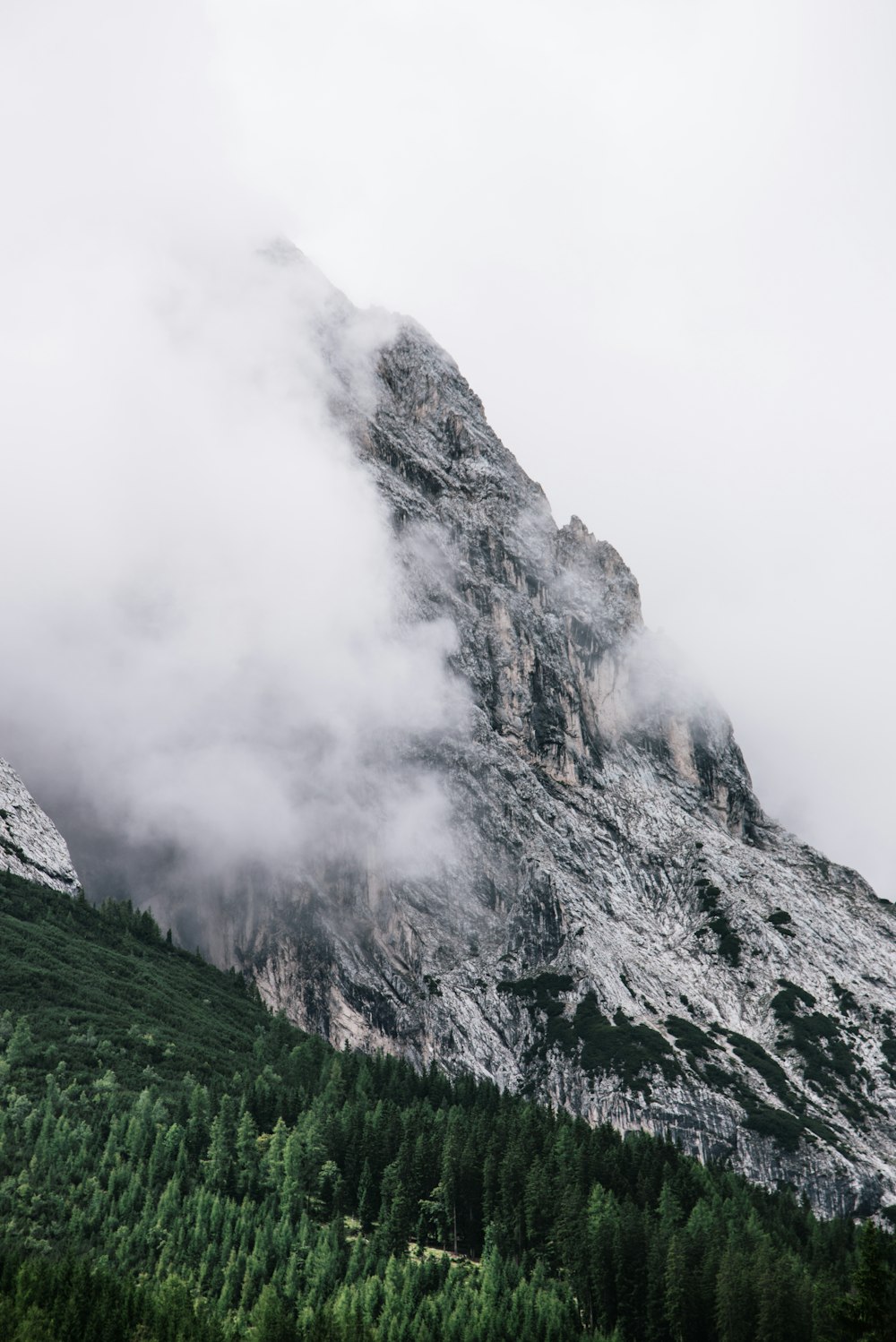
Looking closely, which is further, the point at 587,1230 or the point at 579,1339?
the point at 587,1230

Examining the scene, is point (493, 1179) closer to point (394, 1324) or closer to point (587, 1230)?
point (587, 1230)

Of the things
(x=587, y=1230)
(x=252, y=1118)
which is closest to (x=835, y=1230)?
(x=587, y=1230)

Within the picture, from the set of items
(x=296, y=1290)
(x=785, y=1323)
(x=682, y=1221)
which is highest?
(x=682, y=1221)

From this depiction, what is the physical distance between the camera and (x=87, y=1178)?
392ft

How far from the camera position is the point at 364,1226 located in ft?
395

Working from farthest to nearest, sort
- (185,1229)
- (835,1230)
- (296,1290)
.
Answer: (835,1230) < (185,1229) < (296,1290)

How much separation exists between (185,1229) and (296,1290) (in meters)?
14.8

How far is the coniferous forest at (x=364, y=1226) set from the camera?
90.9 meters

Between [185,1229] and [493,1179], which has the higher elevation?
[493,1179]

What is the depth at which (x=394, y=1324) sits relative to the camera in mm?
93500

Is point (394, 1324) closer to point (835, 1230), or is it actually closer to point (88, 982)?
point (835, 1230)

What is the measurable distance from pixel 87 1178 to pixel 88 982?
7832 centimetres

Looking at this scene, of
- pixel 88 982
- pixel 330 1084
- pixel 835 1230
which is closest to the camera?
pixel 835 1230

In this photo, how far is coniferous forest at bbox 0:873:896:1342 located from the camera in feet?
298
